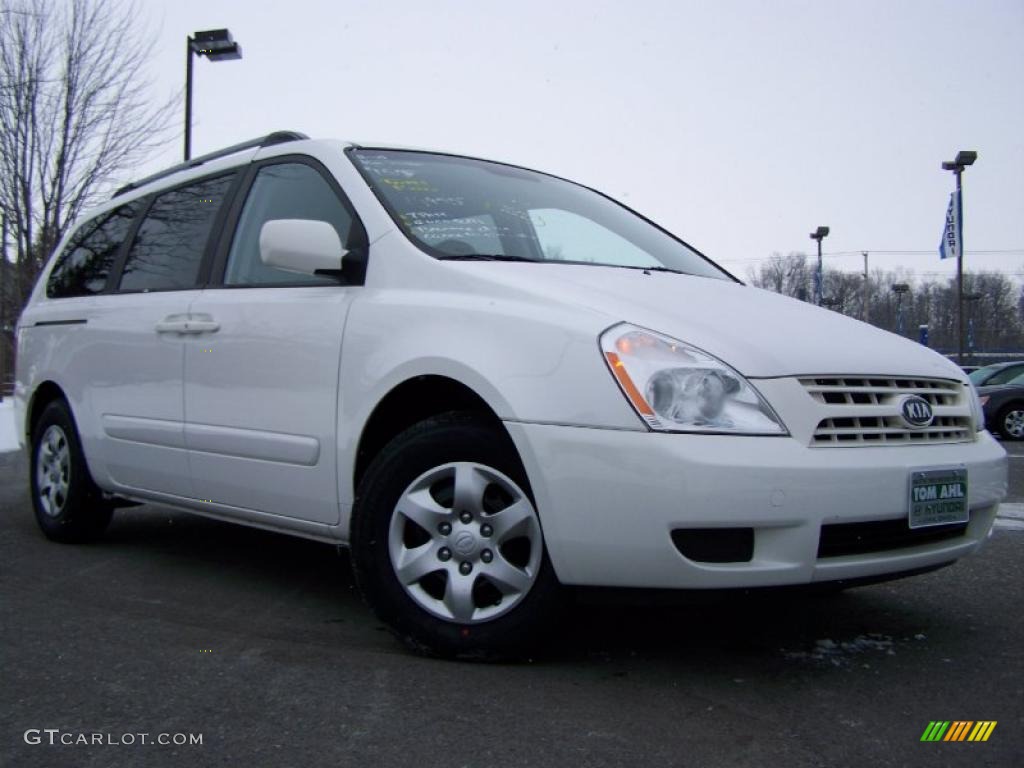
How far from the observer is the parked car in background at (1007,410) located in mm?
14609

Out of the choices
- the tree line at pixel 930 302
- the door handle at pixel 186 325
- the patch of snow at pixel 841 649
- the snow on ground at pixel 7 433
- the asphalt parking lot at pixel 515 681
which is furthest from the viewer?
the tree line at pixel 930 302

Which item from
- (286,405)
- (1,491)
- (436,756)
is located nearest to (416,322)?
(286,405)

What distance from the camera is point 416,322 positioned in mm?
2984

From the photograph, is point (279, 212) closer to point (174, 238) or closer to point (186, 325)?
point (186, 325)

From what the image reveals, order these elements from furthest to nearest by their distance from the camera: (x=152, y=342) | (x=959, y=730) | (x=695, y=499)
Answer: (x=152, y=342), (x=695, y=499), (x=959, y=730)

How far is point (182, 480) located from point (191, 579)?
1.51 feet

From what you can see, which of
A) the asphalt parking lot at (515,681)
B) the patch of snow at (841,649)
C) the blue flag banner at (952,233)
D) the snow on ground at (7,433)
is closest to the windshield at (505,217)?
the asphalt parking lot at (515,681)

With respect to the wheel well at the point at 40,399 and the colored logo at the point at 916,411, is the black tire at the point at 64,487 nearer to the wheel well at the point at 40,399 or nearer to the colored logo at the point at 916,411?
the wheel well at the point at 40,399

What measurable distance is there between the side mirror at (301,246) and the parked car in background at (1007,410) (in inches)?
542

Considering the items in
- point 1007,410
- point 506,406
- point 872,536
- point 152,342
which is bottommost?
point 1007,410

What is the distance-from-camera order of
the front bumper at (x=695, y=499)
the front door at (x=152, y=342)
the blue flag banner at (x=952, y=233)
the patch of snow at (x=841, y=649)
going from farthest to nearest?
1. the blue flag banner at (x=952, y=233)
2. the front door at (x=152, y=342)
3. the patch of snow at (x=841, y=649)
4. the front bumper at (x=695, y=499)

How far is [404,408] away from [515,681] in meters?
0.96

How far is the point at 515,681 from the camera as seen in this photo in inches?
104

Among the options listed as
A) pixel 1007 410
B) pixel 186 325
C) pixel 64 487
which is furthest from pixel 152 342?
pixel 1007 410
